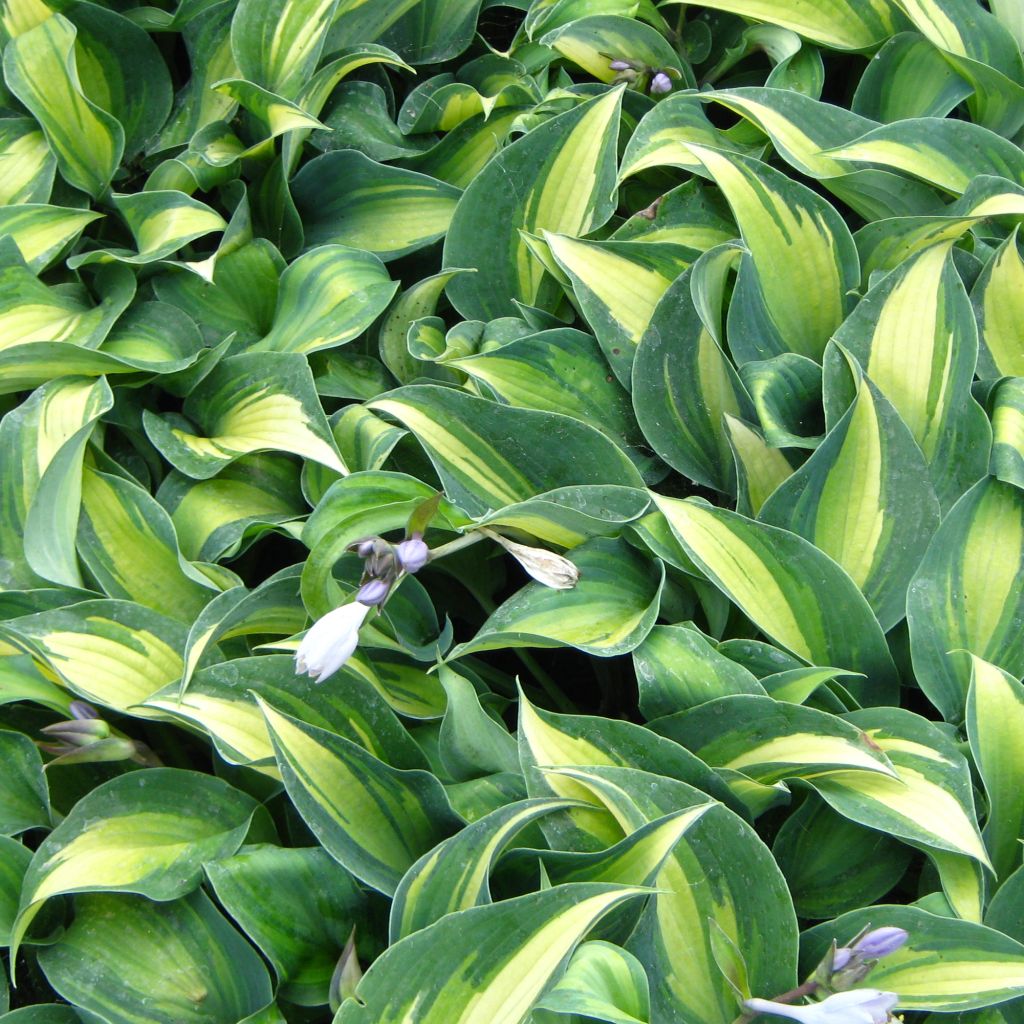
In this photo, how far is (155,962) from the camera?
1024 millimetres

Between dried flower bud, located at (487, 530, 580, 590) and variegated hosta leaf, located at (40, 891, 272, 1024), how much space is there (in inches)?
16.1

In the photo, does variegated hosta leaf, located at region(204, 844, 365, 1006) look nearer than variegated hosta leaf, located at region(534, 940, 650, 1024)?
No

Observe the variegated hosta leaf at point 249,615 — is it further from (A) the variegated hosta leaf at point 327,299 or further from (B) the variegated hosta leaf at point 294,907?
(A) the variegated hosta leaf at point 327,299

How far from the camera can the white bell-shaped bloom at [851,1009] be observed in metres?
0.79

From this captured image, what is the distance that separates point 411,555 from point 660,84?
94cm

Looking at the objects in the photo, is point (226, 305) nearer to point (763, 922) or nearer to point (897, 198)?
point (897, 198)

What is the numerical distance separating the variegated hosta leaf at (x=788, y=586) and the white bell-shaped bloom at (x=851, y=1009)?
351mm

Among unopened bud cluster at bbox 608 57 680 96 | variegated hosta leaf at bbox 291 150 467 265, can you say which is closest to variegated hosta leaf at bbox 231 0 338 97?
variegated hosta leaf at bbox 291 150 467 265

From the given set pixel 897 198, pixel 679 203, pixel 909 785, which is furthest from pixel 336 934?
pixel 897 198

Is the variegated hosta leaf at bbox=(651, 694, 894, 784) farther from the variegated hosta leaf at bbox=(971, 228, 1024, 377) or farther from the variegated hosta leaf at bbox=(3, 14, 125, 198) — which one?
the variegated hosta leaf at bbox=(3, 14, 125, 198)

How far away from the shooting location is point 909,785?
1.00m

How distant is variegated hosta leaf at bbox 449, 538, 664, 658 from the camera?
1.06 meters

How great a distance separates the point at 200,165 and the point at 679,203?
63 centimetres

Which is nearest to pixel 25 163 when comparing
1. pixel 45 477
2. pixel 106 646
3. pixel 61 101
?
pixel 61 101
